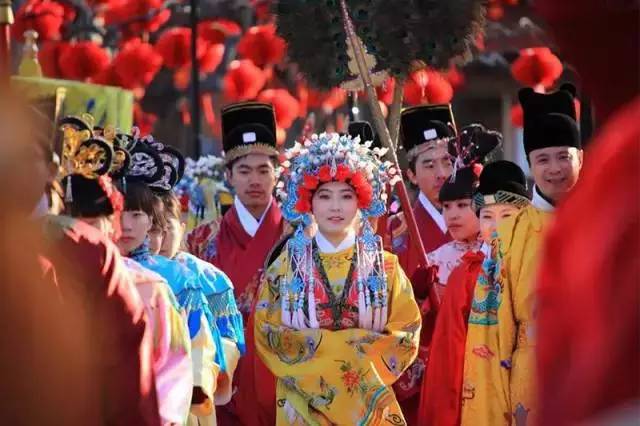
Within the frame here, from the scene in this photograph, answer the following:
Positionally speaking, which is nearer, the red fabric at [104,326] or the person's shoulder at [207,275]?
the red fabric at [104,326]

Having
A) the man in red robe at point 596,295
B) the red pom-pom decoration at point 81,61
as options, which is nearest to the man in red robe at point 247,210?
the red pom-pom decoration at point 81,61

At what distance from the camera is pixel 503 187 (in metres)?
6.32

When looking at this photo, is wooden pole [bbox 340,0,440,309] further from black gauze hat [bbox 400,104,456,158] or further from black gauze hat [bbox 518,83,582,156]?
black gauze hat [bbox 518,83,582,156]

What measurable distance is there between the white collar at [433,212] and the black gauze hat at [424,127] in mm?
247

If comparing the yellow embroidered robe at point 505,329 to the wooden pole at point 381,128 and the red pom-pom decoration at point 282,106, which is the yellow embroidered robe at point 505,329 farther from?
the red pom-pom decoration at point 282,106

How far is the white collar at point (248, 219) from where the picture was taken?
25.6 ft

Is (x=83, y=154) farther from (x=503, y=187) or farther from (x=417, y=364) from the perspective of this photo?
(x=417, y=364)

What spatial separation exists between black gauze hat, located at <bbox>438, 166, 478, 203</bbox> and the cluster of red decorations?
953mm

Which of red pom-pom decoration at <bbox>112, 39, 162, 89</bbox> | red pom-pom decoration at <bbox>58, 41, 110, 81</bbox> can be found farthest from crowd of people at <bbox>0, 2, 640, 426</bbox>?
red pom-pom decoration at <bbox>112, 39, 162, 89</bbox>

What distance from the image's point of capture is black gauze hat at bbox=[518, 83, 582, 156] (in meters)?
5.94

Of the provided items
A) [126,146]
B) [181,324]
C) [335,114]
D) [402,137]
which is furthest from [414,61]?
[335,114]

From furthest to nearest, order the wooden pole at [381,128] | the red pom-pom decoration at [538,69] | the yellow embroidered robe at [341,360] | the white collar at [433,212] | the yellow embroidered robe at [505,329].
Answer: the red pom-pom decoration at [538,69] < the white collar at [433,212] < the wooden pole at [381,128] < the yellow embroidered robe at [341,360] < the yellow embroidered robe at [505,329]

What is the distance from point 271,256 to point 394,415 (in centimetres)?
104

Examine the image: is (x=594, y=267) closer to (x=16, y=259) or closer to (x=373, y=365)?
(x=16, y=259)
